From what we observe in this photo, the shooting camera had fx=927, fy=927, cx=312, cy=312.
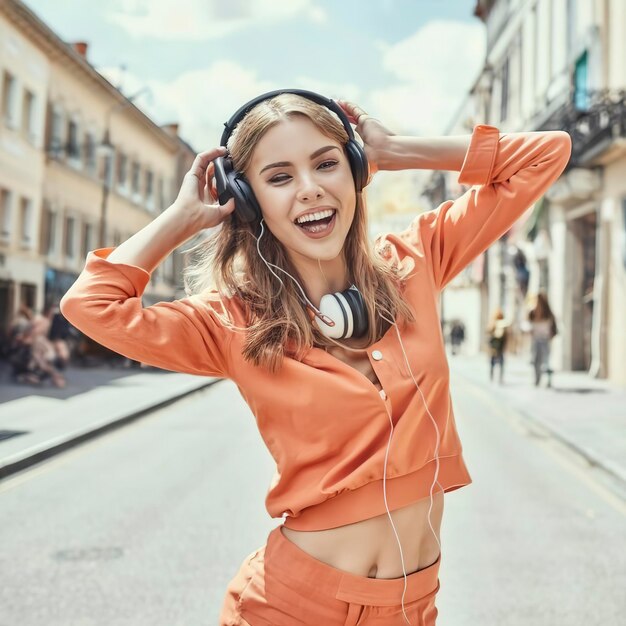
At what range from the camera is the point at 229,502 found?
734 cm

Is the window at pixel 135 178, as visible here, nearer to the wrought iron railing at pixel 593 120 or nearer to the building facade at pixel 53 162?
the building facade at pixel 53 162

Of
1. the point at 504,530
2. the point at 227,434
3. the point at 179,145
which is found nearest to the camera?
the point at 504,530

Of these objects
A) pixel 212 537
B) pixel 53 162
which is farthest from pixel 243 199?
pixel 53 162

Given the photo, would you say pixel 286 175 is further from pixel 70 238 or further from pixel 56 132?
pixel 70 238

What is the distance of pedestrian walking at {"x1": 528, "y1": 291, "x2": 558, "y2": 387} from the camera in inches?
730

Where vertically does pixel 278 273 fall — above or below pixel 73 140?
below

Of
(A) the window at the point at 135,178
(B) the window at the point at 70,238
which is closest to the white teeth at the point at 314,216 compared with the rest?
(B) the window at the point at 70,238

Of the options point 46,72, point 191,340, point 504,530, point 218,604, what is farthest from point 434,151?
point 46,72

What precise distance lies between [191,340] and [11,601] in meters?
3.45

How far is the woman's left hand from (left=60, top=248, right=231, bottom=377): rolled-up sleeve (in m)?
0.52

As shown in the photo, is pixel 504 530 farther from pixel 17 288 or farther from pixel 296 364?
pixel 17 288

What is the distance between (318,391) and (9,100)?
29709 millimetres

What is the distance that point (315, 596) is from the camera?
186 cm

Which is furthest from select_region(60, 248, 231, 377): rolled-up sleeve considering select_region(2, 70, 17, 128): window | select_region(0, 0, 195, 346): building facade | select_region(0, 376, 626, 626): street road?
select_region(2, 70, 17, 128): window
